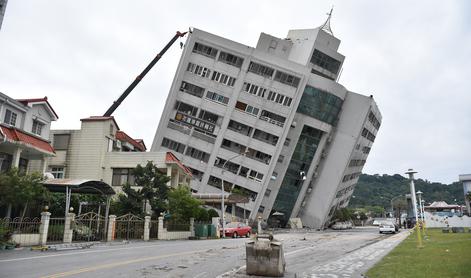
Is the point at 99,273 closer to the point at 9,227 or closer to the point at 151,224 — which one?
the point at 9,227

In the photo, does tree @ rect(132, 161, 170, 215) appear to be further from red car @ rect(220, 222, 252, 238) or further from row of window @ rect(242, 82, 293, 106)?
row of window @ rect(242, 82, 293, 106)

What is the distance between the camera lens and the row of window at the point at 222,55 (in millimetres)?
61281

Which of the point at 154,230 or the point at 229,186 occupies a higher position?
the point at 229,186

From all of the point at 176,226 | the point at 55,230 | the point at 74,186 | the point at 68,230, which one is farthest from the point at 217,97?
the point at 55,230

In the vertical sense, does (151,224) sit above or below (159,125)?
below

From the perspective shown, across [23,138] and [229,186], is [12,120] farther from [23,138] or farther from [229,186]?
[229,186]

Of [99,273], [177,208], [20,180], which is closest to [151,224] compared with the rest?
[177,208]

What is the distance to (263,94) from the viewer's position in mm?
60125

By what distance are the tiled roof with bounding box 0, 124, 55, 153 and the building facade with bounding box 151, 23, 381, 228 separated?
30.9 meters

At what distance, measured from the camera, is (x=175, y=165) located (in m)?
41.7

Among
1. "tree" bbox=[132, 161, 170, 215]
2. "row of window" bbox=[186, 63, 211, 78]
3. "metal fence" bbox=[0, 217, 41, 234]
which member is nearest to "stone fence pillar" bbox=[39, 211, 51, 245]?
"metal fence" bbox=[0, 217, 41, 234]

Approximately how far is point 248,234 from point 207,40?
34580mm

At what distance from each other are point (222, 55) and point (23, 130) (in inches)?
1519

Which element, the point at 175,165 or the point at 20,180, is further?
the point at 175,165
